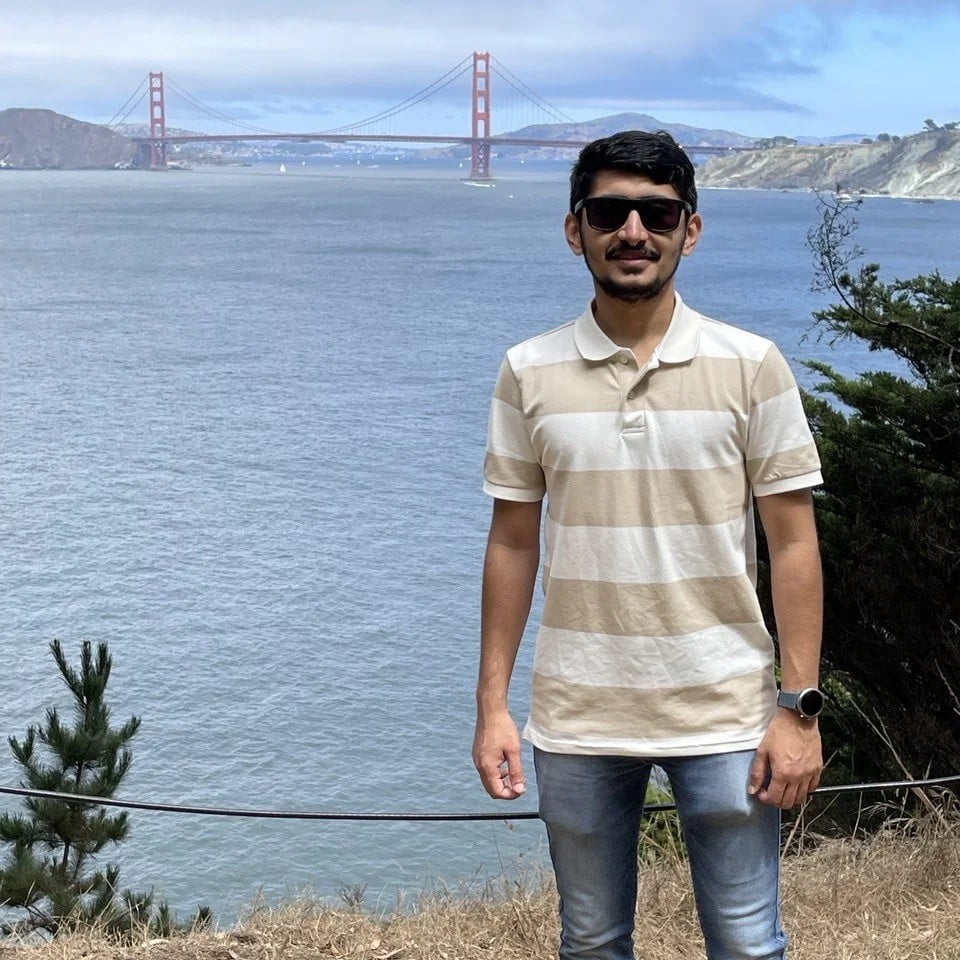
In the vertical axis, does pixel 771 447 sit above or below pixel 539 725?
above

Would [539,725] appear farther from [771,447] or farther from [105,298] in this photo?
[105,298]

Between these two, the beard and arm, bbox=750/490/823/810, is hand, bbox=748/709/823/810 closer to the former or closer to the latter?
arm, bbox=750/490/823/810

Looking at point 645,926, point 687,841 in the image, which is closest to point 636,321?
point 687,841

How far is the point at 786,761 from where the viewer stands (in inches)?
49.9

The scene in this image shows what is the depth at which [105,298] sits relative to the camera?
1722 inches

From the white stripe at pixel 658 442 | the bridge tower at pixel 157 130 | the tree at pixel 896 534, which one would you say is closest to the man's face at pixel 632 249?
the white stripe at pixel 658 442

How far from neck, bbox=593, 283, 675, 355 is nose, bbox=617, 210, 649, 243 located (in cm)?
5

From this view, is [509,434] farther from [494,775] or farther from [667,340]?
[494,775]

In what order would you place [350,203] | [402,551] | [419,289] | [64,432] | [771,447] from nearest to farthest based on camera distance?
[771,447]
[402,551]
[64,432]
[419,289]
[350,203]

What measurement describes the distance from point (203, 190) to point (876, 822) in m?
95.9

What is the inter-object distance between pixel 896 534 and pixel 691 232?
170 inches

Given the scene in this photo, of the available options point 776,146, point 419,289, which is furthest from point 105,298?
point 776,146

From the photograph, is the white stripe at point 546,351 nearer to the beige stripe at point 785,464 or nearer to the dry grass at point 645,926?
the beige stripe at point 785,464

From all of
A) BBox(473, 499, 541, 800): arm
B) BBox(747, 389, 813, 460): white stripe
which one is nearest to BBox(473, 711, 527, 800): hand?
BBox(473, 499, 541, 800): arm
